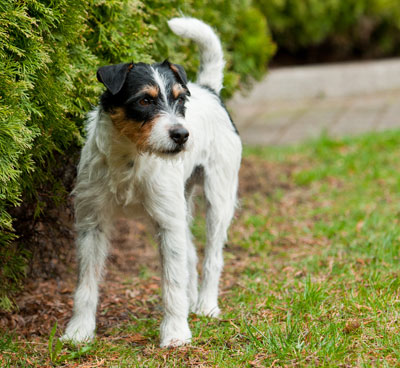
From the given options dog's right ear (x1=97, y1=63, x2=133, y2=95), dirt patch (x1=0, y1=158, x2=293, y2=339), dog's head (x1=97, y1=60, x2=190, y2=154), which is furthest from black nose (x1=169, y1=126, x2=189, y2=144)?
dirt patch (x1=0, y1=158, x2=293, y2=339)

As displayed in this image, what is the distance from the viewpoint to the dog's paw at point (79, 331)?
421 cm

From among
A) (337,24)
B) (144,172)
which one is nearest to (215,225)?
(144,172)

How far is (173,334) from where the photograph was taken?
4105mm

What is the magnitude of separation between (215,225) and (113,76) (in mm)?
1469

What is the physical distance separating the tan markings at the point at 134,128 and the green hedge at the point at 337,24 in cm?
905

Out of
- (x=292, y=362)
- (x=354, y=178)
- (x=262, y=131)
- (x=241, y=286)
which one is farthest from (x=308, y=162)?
(x=292, y=362)

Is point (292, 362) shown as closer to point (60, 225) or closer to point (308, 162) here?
point (60, 225)

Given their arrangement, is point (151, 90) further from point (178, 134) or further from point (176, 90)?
point (178, 134)

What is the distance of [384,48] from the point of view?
14.0 metres

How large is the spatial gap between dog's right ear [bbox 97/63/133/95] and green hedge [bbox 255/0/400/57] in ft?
29.7

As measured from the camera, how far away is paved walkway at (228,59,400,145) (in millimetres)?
10930

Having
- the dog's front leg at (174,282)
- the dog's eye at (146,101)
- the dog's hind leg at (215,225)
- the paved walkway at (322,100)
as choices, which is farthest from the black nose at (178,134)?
the paved walkway at (322,100)

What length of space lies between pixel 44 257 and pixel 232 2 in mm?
4196

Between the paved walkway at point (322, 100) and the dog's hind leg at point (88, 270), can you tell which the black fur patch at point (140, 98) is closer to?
the dog's hind leg at point (88, 270)
